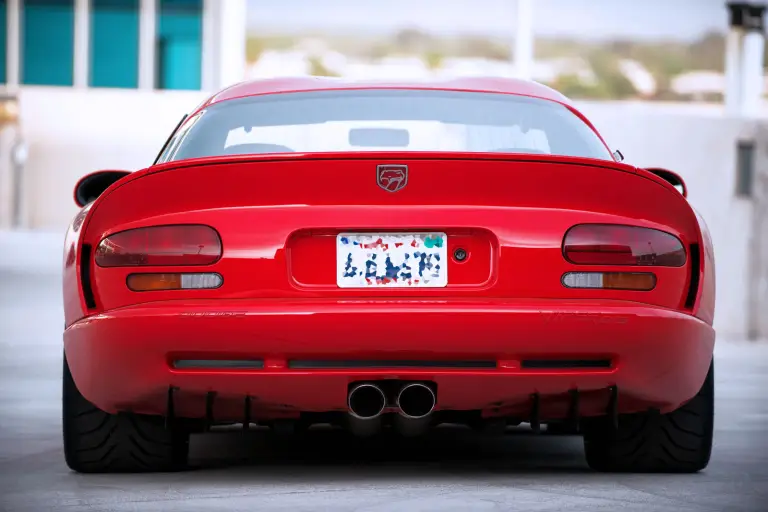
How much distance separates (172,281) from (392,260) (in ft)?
2.08

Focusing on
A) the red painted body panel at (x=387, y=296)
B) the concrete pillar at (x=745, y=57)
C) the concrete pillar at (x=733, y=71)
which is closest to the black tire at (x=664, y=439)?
the red painted body panel at (x=387, y=296)

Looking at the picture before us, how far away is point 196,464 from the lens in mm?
5180

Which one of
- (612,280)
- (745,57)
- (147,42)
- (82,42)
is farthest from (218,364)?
(82,42)

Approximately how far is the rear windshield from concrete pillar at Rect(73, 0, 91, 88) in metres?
18.2

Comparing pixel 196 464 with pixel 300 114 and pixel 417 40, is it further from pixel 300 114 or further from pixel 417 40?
pixel 417 40

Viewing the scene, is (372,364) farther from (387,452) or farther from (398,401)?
(387,452)

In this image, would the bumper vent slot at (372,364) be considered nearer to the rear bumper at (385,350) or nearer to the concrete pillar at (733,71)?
the rear bumper at (385,350)

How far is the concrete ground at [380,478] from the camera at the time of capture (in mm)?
4344

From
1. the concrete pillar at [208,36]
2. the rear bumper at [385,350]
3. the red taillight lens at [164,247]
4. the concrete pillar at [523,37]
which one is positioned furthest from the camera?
the concrete pillar at [208,36]

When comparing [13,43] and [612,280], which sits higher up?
[13,43]

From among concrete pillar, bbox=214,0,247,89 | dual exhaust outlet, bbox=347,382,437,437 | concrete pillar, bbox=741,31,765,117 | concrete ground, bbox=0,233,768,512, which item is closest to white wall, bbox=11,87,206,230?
concrete pillar, bbox=214,0,247,89

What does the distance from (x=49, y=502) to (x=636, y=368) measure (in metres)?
1.74

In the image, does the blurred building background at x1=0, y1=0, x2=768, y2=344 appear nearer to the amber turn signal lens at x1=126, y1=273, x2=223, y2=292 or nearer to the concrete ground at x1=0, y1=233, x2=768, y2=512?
the concrete ground at x1=0, y1=233, x2=768, y2=512

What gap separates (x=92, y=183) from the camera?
541 cm
